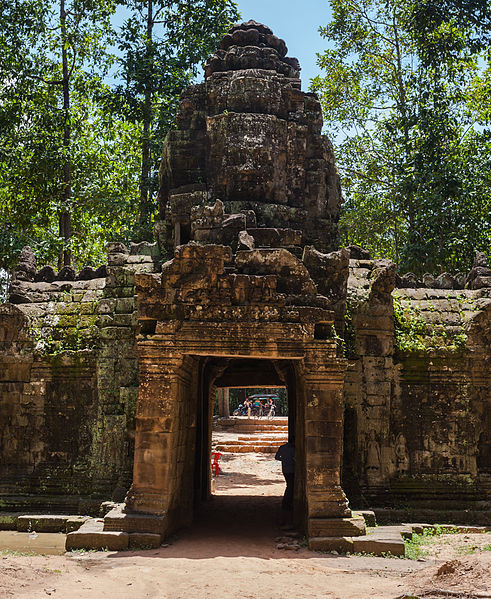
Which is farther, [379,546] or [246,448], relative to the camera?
[246,448]

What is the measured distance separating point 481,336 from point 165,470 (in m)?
5.89

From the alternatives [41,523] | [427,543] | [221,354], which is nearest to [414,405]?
[427,543]

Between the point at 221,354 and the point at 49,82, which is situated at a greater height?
the point at 49,82

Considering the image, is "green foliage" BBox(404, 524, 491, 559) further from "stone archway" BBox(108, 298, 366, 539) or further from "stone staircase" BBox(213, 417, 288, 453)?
"stone staircase" BBox(213, 417, 288, 453)

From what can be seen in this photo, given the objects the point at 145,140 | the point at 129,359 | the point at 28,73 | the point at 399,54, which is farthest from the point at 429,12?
the point at 129,359

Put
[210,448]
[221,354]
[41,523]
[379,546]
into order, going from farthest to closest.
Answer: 1. [210,448]
2. [41,523]
3. [221,354]
4. [379,546]

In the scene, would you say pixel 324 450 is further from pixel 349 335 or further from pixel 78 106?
pixel 78 106

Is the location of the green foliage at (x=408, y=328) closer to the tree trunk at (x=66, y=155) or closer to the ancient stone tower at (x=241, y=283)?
the ancient stone tower at (x=241, y=283)

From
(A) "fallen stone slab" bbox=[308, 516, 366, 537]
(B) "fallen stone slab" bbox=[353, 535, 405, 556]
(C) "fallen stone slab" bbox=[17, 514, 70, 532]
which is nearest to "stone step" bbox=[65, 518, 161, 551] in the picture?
(A) "fallen stone slab" bbox=[308, 516, 366, 537]

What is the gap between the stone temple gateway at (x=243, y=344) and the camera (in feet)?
27.6

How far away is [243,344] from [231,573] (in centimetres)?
281

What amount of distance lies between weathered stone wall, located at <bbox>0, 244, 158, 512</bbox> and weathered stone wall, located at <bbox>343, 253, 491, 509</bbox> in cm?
368

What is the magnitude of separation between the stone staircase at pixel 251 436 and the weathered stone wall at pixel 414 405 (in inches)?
531

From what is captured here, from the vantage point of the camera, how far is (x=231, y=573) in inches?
273
